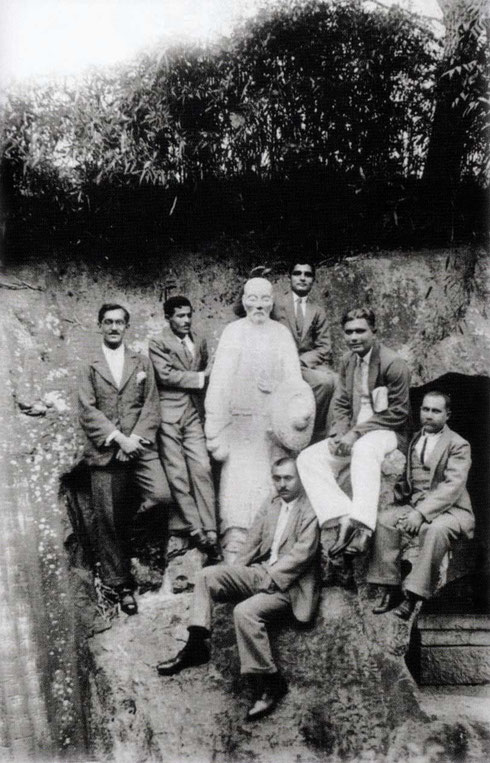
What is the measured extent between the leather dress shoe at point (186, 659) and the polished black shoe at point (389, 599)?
1.07 metres

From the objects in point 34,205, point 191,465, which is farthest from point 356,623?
Answer: point 34,205

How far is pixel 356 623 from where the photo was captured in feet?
16.2

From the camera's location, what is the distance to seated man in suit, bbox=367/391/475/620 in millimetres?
4965

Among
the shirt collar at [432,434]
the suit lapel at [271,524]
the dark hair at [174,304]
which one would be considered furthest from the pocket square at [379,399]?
the dark hair at [174,304]

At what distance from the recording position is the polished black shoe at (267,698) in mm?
4812

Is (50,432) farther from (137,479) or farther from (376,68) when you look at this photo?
(376,68)

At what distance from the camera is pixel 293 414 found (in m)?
5.21

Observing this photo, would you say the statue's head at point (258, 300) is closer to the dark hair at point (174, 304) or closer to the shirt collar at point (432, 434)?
the dark hair at point (174, 304)

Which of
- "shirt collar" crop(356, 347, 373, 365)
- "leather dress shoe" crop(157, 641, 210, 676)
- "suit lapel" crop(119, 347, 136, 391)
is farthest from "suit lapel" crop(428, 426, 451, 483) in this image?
"suit lapel" crop(119, 347, 136, 391)

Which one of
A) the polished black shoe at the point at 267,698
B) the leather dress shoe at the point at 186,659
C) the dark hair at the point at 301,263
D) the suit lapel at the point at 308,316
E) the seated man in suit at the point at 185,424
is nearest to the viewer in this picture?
the polished black shoe at the point at 267,698

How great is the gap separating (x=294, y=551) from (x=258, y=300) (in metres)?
1.65

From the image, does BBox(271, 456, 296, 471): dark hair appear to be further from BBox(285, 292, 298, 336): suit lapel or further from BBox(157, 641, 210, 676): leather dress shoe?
BBox(157, 641, 210, 676): leather dress shoe

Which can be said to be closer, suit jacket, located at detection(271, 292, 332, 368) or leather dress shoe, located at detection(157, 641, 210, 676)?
leather dress shoe, located at detection(157, 641, 210, 676)

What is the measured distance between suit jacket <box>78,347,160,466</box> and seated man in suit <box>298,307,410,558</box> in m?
1.01
